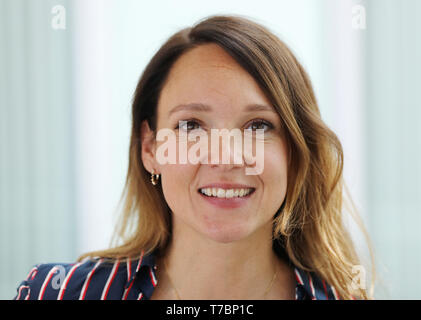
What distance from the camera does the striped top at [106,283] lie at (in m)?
1.10

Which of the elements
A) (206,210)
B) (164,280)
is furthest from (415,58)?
(164,280)

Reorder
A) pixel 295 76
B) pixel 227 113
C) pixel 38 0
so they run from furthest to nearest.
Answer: pixel 38 0
pixel 295 76
pixel 227 113

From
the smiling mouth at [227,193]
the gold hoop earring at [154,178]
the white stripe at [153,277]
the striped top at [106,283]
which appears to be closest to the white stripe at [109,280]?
the striped top at [106,283]

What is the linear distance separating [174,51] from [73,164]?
0.74 metres

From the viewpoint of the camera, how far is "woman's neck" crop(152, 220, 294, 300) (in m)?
1.08

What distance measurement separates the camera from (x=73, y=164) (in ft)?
5.31

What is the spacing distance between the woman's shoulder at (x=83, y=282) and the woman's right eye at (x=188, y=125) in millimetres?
403

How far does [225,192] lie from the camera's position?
99 cm

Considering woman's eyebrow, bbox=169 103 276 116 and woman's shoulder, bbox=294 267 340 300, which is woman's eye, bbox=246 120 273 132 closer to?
woman's eyebrow, bbox=169 103 276 116

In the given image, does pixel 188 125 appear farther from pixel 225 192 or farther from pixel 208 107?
pixel 225 192

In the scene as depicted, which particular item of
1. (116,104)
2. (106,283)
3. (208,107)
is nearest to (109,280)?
(106,283)

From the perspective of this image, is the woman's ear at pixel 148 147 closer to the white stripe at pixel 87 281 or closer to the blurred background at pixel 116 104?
the white stripe at pixel 87 281

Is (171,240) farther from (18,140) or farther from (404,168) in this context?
(404,168)

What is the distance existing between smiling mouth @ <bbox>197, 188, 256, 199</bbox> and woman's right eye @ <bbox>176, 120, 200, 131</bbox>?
158 mm
